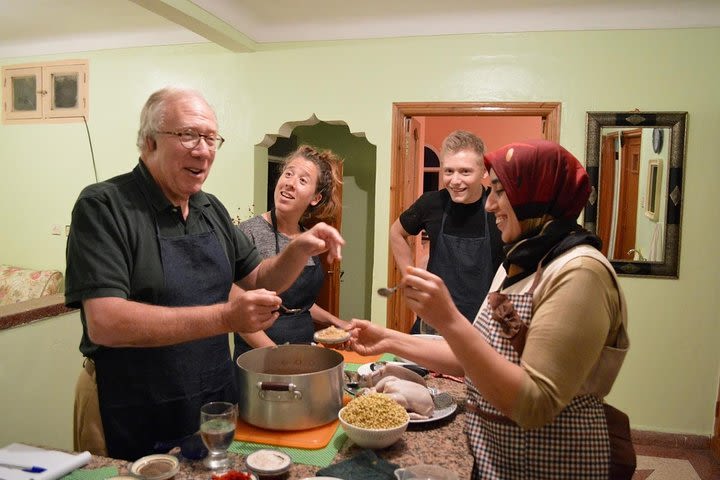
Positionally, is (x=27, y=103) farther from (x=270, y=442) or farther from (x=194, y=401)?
(x=270, y=442)

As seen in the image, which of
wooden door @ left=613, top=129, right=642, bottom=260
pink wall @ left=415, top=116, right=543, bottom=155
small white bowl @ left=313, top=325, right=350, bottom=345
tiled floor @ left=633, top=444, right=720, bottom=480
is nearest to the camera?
small white bowl @ left=313, top=325, right=350, bottom=345

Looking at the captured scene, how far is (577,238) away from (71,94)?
4.37 meters

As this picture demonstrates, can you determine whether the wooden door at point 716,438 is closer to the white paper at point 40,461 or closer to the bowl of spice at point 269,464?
the bowl of spice at point 269,464

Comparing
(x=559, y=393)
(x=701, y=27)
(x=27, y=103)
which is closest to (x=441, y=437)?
(x=559, y=393)

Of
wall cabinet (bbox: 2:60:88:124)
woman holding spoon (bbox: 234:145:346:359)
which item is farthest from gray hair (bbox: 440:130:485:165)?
wall cabinet (bbox: 2:60:88:124)

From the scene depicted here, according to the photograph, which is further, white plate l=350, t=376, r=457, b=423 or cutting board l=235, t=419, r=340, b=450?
white plate l=350, t=376, r=457, b=423

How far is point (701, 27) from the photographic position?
317 cm

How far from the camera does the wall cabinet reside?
4.25 meters

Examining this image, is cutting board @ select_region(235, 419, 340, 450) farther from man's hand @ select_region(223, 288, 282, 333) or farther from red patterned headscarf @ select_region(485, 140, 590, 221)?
red patterned headscarf @ select_region(485, 140, 590, 221)

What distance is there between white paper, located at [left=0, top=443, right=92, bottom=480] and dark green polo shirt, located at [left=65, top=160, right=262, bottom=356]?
10.7 inches

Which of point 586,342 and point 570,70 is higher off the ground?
point 570,70

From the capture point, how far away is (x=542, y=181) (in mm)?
1238

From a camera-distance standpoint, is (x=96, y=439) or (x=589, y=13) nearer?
(x=96, y=439)

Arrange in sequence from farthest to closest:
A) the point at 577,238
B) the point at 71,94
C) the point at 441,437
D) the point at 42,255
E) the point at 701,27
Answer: the point at 42,255, the point at 71,94, the point at 701,27, the point at 441,437, the point at 577,238
